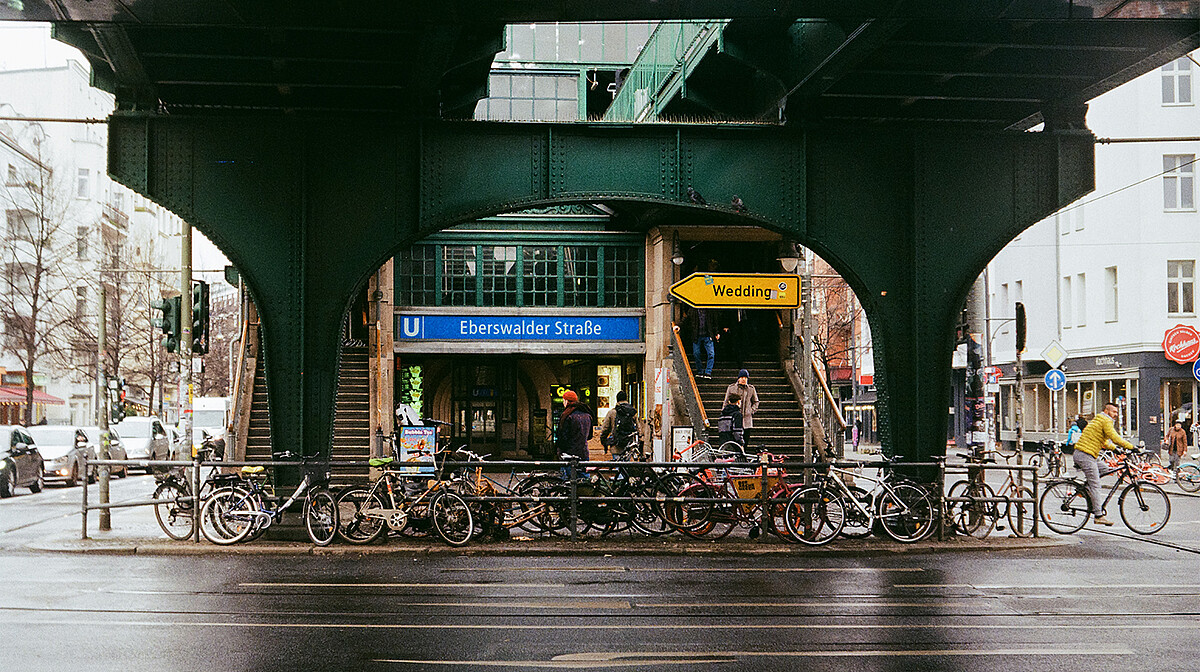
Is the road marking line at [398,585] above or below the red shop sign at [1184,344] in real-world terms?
below

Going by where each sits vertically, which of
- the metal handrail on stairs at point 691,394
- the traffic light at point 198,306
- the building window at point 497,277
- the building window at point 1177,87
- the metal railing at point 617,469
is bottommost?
the metal railing at point 617,469

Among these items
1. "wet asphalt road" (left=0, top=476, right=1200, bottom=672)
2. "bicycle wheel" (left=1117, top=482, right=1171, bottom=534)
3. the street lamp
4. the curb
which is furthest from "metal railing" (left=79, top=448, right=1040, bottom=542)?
the street lamp

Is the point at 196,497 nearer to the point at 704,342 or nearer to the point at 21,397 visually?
the point at 704,342

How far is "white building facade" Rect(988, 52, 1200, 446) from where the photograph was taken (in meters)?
40.8

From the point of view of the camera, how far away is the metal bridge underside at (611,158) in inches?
556

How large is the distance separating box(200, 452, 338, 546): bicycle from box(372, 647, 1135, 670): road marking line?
24.4 ft

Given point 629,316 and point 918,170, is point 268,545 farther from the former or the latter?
point 629,316

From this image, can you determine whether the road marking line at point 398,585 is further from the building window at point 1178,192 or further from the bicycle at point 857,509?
the building window at point 1178,192

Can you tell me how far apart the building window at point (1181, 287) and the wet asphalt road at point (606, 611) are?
29.8m

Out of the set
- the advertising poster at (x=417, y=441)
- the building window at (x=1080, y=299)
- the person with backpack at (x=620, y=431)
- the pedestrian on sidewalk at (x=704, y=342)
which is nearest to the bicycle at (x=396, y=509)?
the advertising poster at (x=417, y=441)

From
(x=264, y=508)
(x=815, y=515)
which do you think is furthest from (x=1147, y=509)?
(x=264, y=508)

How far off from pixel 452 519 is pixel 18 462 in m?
16.6

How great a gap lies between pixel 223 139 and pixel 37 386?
179ft

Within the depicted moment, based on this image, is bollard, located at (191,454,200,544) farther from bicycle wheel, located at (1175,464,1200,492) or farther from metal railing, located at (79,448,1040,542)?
bicycle wheel, located at (1175,464,1200,492)
